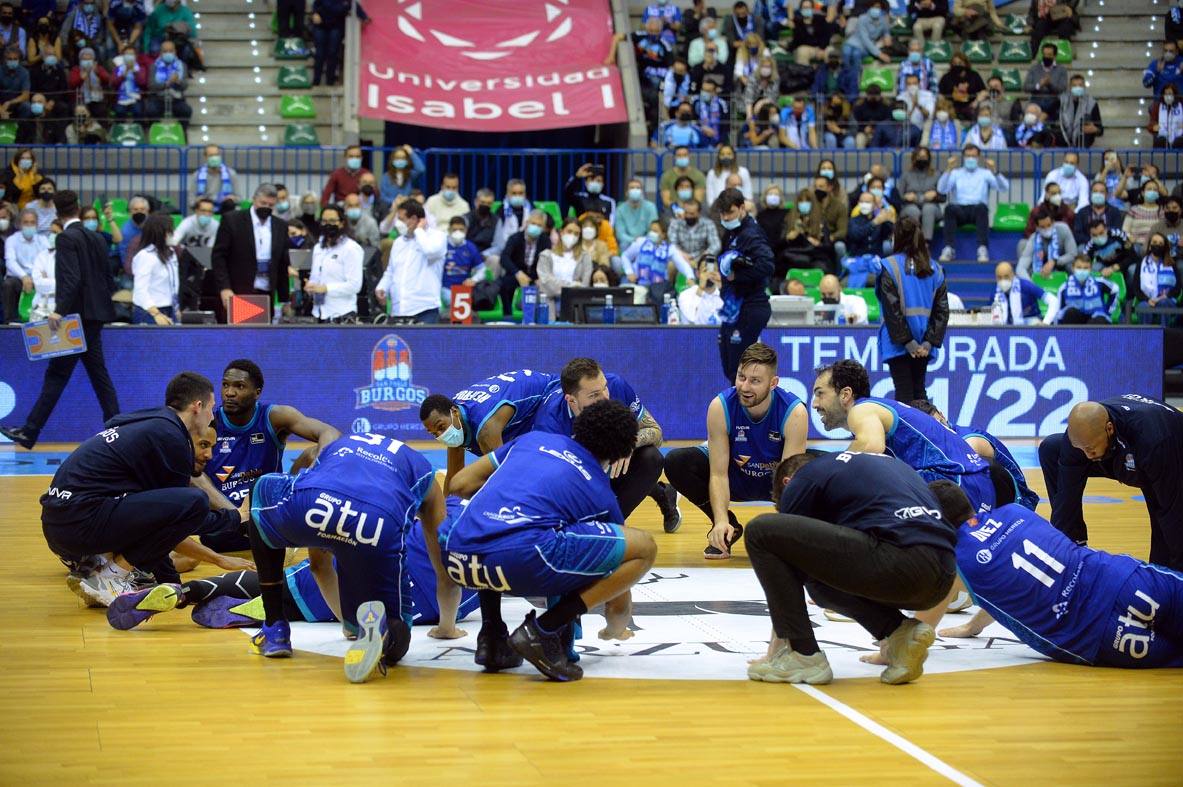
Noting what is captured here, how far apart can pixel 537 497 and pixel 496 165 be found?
16.0m

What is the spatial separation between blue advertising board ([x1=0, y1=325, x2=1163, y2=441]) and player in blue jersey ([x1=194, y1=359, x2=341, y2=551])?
16.5 feet

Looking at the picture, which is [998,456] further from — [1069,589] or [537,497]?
[537,497]

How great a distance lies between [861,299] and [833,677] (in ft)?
36.4

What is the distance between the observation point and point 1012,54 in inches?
955

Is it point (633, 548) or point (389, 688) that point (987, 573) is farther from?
point (389, 688)

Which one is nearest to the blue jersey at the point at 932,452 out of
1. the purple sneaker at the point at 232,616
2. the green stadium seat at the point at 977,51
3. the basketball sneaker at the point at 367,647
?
the basketball sneaker at the point at 367,647

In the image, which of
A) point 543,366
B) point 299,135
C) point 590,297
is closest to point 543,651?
point 543,366

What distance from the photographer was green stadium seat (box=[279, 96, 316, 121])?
2247cm

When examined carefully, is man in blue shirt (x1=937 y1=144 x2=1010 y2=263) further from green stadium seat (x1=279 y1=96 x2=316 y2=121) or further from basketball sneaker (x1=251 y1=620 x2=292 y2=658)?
basketball sneaker (x1=251 y1=620 x2=292 y2=658)

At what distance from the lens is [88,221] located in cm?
1761

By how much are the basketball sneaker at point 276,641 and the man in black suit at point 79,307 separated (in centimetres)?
663

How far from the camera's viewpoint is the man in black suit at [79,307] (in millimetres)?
12625

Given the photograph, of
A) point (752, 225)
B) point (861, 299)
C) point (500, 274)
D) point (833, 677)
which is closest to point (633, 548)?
point (833, 677)

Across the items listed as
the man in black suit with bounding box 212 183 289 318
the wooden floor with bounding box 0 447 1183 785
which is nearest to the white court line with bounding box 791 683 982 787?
the wooden floor with bounding box 0 447 1183 785
